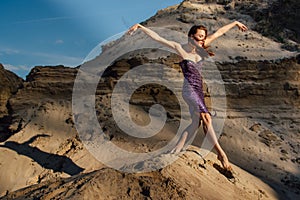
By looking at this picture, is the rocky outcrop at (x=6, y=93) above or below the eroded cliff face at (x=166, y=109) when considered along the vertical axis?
above

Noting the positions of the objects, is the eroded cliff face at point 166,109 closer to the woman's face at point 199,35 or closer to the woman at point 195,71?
the woman at point 195,71

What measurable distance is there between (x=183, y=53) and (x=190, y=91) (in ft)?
1.54

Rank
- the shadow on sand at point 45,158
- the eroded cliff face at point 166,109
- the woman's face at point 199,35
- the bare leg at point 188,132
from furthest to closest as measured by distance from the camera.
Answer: the eroded cliff face at point 166,109, the shadow on sand at point 45,158, the bare leg at point 188,132, the woman's face at point 199,35

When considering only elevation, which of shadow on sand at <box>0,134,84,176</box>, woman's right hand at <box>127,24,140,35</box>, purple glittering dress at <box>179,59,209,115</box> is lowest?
shadow on sand at <box>0,134,84,176</box>

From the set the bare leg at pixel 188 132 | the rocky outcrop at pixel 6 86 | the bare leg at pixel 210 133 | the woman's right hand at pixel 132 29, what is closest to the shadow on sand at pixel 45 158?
the rocky outcrop at pixel 6 86

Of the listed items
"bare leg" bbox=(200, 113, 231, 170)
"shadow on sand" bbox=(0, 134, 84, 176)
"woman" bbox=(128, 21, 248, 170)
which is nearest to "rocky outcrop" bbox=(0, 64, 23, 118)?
"shadow on sand" bbox=(0, 134, 84, 176)

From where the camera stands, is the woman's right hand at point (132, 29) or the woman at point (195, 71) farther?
the woman at point (195, 71)

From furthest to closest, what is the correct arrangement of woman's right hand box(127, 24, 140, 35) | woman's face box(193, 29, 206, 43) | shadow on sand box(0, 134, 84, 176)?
1. shadow on sand box(0, 134, 84, 176)
2. woman's face box(193, 29, 206, 43)
3. woman's right hand box(127, 24, 140, 35)

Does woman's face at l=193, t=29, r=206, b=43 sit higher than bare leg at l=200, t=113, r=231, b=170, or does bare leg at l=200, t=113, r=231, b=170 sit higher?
woman's face at l=193, t=29, r=206, b=43

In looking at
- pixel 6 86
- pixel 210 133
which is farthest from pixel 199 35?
pixel 6 86

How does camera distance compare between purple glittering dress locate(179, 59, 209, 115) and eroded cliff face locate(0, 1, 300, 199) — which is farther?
eroded cliff face locate(0, 1, 300, 199)

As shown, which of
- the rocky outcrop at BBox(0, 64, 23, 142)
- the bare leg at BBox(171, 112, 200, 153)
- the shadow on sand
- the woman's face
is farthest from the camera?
the rocky outcrop at BBox(0, 64, 23, 142)

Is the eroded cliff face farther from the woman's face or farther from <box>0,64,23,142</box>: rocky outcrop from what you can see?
the woman's face

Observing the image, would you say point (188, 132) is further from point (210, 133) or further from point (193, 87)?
point (193, 87)
